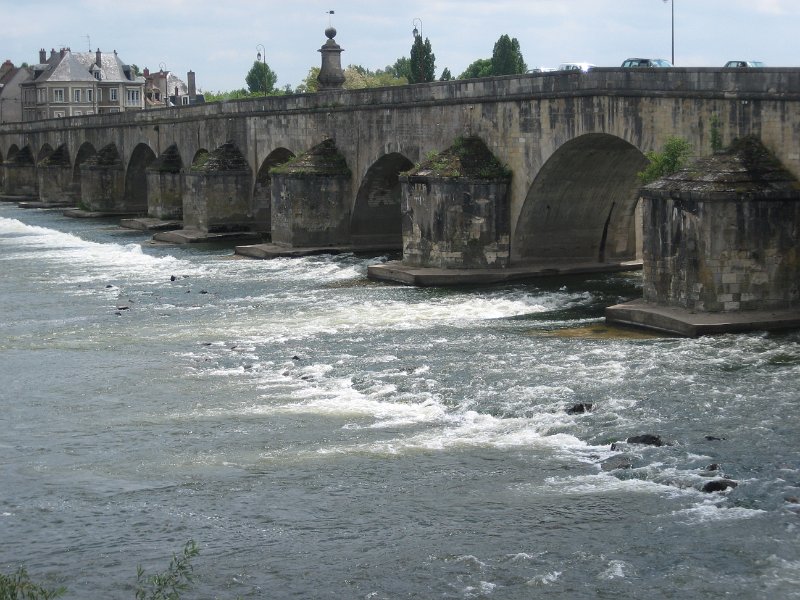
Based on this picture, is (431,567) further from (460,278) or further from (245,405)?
(460,278)

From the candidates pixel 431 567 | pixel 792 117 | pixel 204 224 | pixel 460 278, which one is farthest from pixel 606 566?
pixel 204 224

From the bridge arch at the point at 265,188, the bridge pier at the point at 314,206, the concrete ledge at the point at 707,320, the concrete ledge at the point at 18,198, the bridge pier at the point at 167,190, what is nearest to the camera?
the concrete ledge at the point at 707,320

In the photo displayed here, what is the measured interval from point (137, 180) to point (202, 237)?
22868 mm

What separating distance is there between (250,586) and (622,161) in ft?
75.1

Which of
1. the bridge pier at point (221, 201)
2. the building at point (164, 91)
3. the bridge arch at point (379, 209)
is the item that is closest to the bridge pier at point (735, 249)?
the bridge arch at point (379, 209)

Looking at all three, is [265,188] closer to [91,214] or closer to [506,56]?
[91,214]

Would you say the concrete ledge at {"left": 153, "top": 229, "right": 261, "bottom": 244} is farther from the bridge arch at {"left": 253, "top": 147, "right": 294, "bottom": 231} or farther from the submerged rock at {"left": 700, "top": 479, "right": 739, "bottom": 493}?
the submerged rock at {"left": 700, "top": 479, "right": 739, "bottom": 493}

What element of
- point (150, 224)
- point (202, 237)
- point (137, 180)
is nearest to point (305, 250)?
point (202, 237)

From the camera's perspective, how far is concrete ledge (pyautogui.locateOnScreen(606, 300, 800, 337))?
974 inches

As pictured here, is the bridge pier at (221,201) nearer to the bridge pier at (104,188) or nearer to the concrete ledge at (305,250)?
the concrete ledge at (305,250)

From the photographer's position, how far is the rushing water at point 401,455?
1394cm

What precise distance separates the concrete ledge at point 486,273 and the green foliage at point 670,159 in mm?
7000

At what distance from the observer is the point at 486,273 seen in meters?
34.9

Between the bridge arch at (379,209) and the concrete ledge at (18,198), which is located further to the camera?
the concrete ledge at (18,198)
